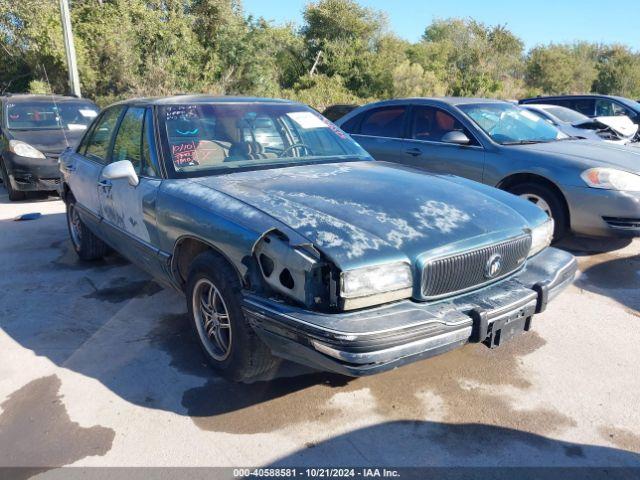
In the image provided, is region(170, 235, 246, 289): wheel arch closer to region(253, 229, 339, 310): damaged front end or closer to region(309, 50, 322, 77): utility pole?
region(253, 229, 339, 310): damaged front end

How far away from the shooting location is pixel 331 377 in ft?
10.4

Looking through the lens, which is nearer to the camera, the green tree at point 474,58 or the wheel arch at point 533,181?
the wheel arch at point 533,181

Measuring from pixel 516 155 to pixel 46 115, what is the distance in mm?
7773

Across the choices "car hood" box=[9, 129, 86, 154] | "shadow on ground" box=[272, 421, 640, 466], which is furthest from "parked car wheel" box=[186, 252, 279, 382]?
"car hood" box=[9, 129, 86, 154]

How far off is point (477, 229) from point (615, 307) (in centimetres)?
205

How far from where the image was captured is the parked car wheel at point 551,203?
16.9 ft

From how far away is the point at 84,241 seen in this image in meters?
5.16

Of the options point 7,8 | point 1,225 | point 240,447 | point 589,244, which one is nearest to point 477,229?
point 240,447

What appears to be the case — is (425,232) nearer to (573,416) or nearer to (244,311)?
(244,311)

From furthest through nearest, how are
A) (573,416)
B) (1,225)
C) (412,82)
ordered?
(412,82) < (1,225) < (573,416)

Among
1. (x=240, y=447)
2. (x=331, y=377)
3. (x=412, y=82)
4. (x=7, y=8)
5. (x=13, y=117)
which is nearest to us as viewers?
(x=240, y=447)

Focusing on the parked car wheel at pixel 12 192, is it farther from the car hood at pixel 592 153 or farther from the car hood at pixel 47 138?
the car hood at pixel 592 153

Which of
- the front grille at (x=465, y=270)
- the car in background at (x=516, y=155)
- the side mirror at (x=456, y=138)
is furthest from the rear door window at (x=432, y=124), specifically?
the front grille at (x=465, y=270)

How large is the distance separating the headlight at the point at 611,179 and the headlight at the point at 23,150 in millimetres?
7618
